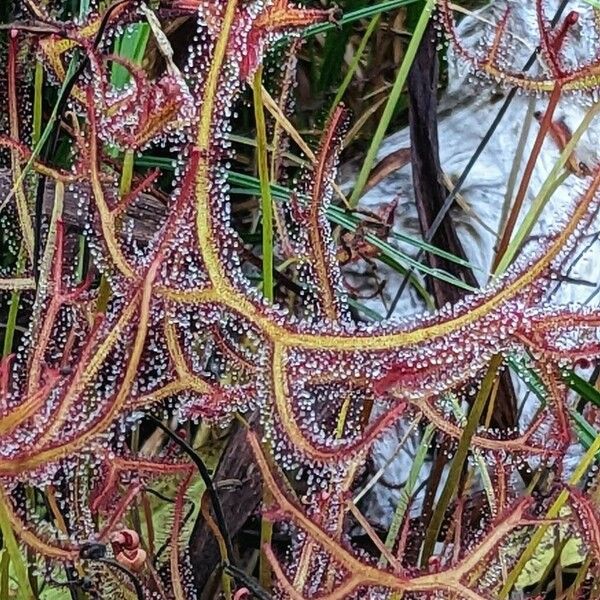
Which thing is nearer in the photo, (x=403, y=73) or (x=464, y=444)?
(x=464, y=444)

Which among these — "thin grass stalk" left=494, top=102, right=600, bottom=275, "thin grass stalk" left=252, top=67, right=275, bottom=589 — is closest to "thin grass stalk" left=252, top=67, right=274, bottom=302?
"thin grass stalk" left=252, top=67, right=275, bottom=589

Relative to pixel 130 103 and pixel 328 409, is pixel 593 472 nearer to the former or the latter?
pixel 328 409

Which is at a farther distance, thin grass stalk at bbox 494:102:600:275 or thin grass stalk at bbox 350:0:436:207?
thin grass stalk at bbox 350:0:436:207

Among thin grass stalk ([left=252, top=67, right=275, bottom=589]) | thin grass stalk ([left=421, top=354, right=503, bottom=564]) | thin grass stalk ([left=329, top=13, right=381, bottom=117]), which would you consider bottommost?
thin grass stalk ([left=421, top=354, right=503, bottom=564])

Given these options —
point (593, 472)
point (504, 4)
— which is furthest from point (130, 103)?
point (504, 4)

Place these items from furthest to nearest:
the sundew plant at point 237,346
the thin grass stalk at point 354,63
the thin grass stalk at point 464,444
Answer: the thin grass stalk at point 354,63 < the thin grass stalk at point 464,444 < the sundew plant at point 237,346

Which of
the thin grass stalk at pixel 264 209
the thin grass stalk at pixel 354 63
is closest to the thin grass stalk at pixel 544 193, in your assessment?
the thin grass stalk at pixel 264 209

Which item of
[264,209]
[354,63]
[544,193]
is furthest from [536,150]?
[354,63]

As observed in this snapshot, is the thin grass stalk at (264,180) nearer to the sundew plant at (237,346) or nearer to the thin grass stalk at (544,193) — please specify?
the sundew plant at (237,346)

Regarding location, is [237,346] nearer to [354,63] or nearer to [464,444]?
[464,444]

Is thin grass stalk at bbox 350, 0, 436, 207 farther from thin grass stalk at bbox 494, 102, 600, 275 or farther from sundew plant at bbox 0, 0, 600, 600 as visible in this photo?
thin grass stalk at bbox 494, 102, 600, 275

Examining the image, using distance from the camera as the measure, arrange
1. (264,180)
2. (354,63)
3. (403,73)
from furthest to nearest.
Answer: (354,63) < (403,73) < (264,180)
